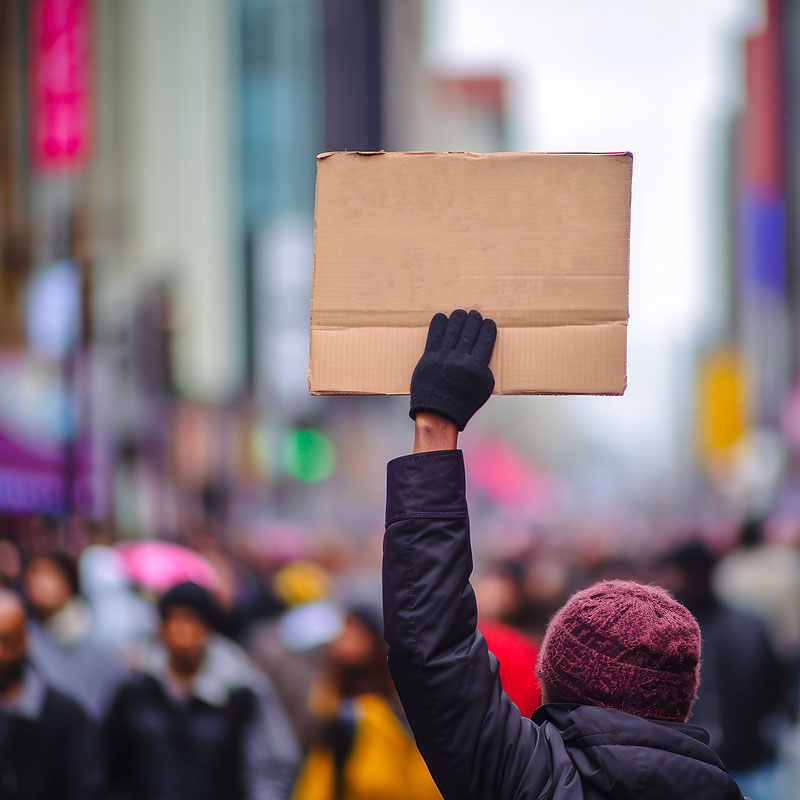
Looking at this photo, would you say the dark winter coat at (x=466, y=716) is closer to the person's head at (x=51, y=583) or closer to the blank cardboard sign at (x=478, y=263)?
the blank cardboard sign at (x=478, y=263)

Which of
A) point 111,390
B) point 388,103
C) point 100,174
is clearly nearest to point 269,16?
point 388,103

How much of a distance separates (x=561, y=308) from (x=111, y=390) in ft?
75.6

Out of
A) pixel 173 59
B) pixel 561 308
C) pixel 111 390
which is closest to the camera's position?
pixel 561 308

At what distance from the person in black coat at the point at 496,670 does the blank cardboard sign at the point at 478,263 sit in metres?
0.15

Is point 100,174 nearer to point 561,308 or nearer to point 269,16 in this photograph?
point 561,308

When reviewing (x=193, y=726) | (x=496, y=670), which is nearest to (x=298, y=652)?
(x=193, y=726)

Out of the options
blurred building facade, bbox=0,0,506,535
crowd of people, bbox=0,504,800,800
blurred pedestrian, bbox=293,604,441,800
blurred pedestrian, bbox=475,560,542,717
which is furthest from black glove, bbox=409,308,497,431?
blurred building facade, bbox=0,0,506,535

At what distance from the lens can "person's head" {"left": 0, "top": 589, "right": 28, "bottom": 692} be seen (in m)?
4.64

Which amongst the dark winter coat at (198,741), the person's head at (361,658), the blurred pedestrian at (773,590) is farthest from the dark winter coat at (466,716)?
the blurred pedestrian at (773,590)

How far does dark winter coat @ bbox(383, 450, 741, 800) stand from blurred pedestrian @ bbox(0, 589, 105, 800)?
10.6ft

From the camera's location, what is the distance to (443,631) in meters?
1.97

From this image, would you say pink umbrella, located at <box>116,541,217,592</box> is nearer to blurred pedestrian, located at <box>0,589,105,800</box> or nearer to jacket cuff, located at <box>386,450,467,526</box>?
blurred pedestrian, located at <box>0,589,105,800</box>

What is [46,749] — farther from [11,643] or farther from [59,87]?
[59,87]

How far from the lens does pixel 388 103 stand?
63.8 m
